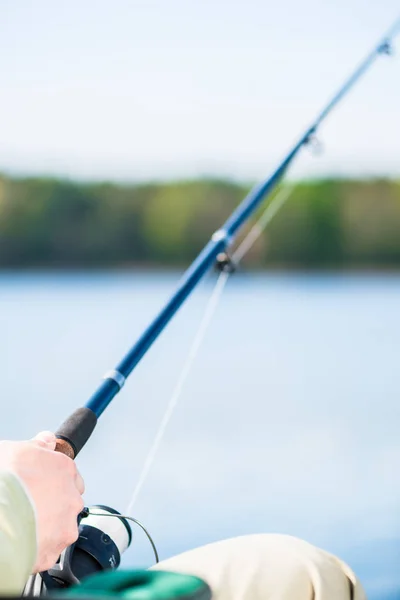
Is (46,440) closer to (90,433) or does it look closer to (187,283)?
(90,433)

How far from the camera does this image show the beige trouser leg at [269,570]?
822mm

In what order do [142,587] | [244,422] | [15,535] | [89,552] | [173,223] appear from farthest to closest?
1. [173,223]
2. [244,422]
3. [89,552]
4. [15,535]
5. [142,587]

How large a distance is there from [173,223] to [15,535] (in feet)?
54.5

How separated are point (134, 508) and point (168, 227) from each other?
14.8 m

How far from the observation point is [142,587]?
55 cm

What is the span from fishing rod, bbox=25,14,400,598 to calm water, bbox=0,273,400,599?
34.0 inches

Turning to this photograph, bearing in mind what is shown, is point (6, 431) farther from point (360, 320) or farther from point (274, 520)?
point (360, 320)

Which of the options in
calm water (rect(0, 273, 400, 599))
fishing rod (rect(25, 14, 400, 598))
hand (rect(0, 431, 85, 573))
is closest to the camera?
hand (rect(0, 431, 85, 573))

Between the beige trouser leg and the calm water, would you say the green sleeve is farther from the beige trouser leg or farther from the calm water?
the calm water

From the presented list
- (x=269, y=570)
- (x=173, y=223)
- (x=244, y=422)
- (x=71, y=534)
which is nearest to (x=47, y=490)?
(x=71, y=534)

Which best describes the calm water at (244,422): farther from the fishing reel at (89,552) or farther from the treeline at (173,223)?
the treeline at (173,223)

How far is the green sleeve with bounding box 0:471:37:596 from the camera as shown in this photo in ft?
2.07

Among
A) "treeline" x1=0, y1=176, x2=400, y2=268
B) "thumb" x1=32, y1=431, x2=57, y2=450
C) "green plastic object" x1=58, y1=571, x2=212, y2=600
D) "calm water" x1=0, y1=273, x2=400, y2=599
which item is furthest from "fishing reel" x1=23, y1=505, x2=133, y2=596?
"treeline" x1=0, y1=176, x2=400, y2=268

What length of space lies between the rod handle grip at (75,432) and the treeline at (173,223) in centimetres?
1524
